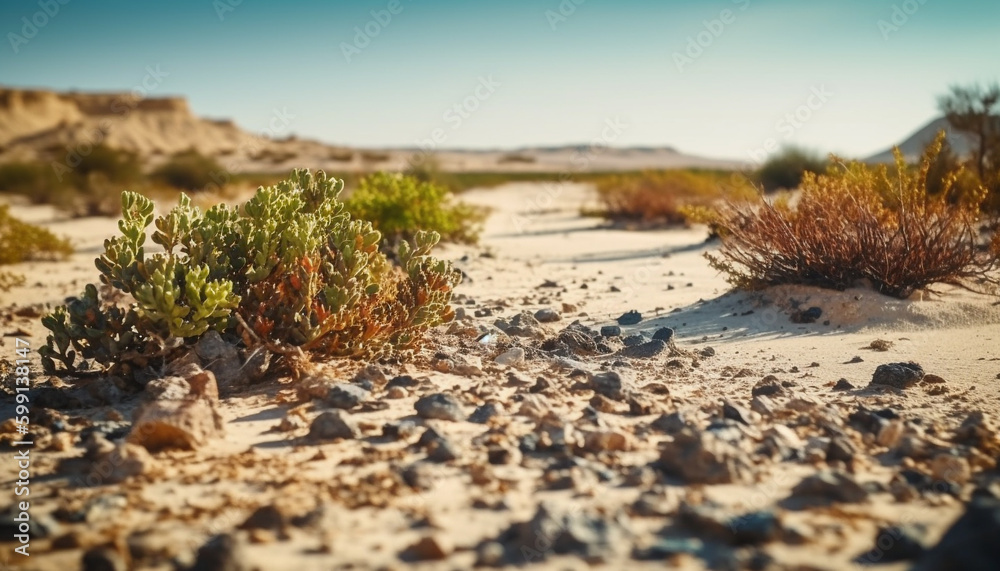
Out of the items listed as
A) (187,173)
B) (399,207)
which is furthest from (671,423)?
(187,173)

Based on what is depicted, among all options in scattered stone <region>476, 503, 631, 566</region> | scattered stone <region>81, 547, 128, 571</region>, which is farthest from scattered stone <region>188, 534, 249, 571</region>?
scattered stone <region>476, 503, 631, 566</region>

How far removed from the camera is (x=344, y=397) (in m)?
3.96

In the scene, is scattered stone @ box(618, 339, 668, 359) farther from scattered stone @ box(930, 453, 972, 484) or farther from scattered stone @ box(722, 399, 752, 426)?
scattered stone @ box(930, 453, 972, 484)

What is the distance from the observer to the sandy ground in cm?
258

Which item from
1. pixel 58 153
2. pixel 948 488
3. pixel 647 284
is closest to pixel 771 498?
pixel 948 488

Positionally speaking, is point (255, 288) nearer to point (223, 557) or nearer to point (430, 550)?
point (223, 557)

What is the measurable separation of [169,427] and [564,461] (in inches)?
64.7

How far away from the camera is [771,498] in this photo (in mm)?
2918

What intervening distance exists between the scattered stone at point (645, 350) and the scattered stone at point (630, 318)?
1062 millimetres

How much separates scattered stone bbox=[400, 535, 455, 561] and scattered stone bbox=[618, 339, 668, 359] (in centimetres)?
288

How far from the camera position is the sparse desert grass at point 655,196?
16.2 m

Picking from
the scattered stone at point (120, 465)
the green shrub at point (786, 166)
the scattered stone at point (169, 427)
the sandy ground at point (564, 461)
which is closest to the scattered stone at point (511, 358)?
the sandy ground at point (564, 461)

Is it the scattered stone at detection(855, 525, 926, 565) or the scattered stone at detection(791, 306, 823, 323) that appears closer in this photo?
the scattered stone at detection(855, 525, 926, 565)

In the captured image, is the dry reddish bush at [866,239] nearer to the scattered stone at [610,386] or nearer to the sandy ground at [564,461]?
the sandy ground at [564,461]
